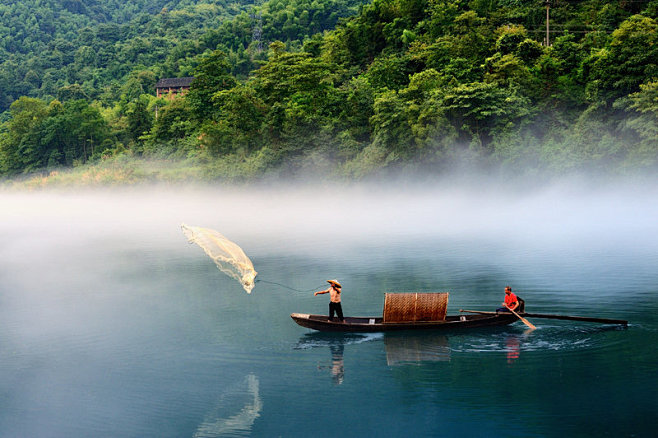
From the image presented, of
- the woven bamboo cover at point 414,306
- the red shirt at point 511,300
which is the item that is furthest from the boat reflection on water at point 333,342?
the red shirt at point 511,300

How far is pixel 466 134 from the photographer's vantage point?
279 feet

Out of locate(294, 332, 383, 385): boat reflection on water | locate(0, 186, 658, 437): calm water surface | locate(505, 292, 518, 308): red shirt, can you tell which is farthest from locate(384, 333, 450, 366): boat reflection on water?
A: locate(505, 292, 518, 308): red shirt

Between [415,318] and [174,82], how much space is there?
166 m

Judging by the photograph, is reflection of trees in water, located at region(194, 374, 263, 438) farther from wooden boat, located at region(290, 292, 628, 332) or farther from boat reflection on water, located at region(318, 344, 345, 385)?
wooden boat, located at region(290, 292, 628, 332)

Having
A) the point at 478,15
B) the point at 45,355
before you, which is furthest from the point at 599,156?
the point at 45,355

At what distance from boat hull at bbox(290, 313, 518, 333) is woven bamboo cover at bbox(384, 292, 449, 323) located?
29 centimetres

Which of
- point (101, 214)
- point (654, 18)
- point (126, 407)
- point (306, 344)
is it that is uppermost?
point (654, 18)

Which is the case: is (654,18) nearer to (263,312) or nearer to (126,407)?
(263,312)

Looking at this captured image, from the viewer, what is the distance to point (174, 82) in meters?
184

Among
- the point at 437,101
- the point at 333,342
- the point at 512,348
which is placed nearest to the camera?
the point at 512,348

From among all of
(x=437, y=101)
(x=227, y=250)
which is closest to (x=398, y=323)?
(x=227, y=250)

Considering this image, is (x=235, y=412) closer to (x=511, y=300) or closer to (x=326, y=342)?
(x=326, y=342)

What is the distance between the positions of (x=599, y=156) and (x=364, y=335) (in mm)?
53296

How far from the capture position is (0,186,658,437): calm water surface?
70.9 ft
